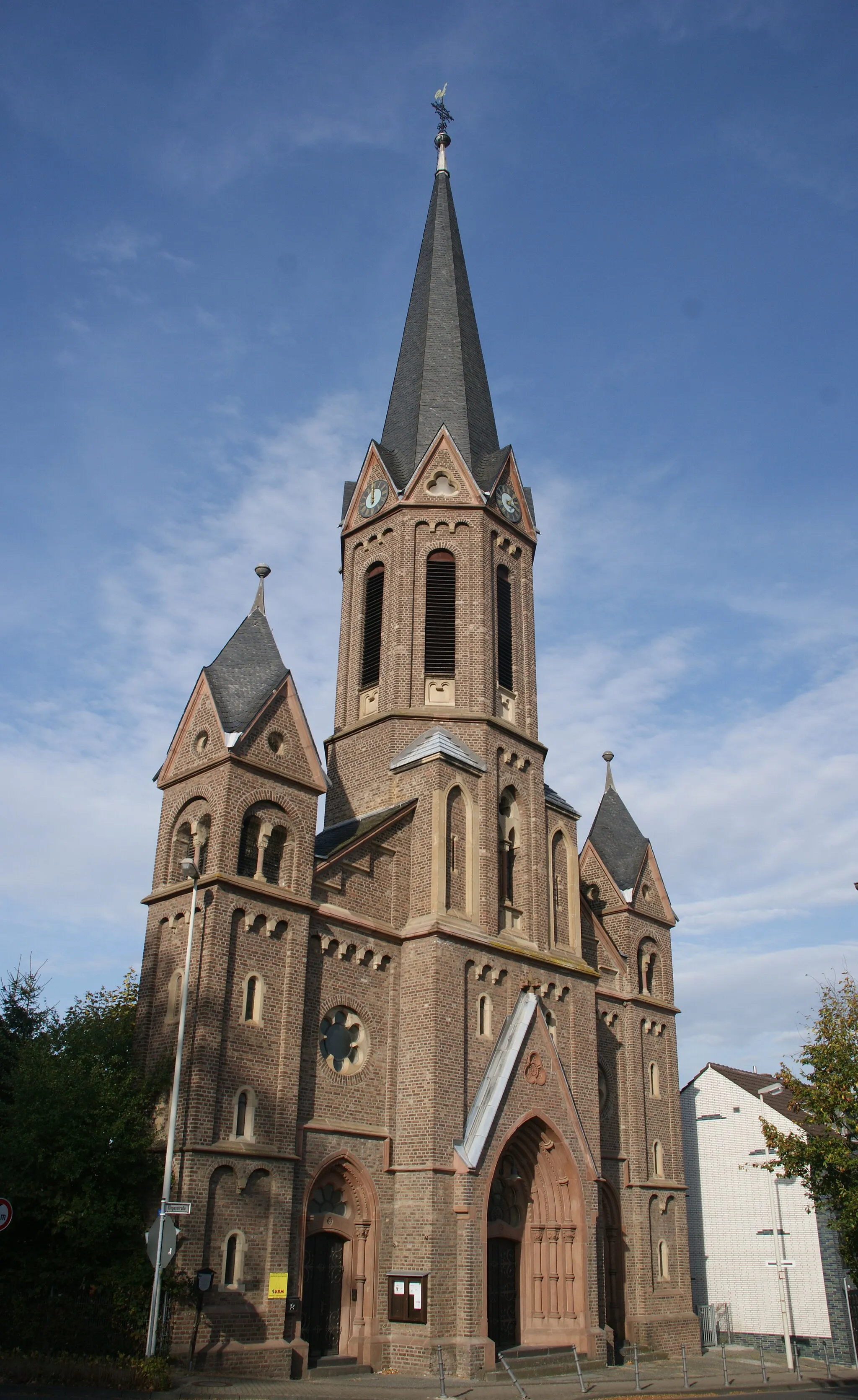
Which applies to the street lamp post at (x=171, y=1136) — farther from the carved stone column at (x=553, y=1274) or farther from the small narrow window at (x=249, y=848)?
the carved stone column at (x=553, y=1274)

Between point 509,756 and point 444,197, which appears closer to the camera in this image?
point 509,756

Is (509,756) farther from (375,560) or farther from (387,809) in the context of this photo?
(375,560)

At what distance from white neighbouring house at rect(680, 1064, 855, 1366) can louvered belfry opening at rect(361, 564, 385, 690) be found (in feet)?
65.4

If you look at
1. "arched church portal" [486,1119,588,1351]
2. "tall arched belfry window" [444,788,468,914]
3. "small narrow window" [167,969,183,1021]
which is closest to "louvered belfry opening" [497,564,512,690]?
"tall arched belfry window" [444,788,468,914]

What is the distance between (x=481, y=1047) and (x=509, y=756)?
834 cm

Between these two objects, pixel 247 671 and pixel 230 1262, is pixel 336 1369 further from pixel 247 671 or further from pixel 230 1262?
pixel 247 671

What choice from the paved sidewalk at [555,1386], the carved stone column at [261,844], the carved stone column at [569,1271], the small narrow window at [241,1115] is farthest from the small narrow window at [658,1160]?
the carved stone column at [261,844]

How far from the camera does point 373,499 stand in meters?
35.8

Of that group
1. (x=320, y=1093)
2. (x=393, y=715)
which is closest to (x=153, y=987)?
(x=320, y=1093)

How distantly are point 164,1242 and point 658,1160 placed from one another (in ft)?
64.1

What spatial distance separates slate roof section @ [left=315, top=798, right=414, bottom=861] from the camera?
27328mm

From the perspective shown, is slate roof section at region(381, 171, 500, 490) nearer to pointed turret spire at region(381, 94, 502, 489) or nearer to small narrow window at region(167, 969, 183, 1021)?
pointed turret spire at region(381, 94, 502, 489)

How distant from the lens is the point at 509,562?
117 ft

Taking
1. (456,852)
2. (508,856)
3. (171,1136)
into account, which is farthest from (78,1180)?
(508,856)
